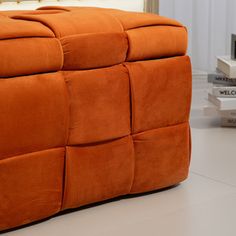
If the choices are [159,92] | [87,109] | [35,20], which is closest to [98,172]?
[87,109]

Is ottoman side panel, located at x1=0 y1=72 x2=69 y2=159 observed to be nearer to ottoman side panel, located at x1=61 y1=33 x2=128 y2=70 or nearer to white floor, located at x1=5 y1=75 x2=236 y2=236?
ottoman side panel, located at x1=61 y1=33 x2=128 y2=70

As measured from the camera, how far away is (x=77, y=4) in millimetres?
2910

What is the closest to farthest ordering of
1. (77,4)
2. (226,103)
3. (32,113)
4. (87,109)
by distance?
(32,113) < (87,109) < (226,103) < (77,4)

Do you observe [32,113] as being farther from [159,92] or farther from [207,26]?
[207,26]

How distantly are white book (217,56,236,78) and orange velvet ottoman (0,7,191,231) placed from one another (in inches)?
31.8

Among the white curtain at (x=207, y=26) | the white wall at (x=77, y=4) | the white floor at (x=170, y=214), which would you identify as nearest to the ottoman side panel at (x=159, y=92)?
the white floor at (x=170, y=214)

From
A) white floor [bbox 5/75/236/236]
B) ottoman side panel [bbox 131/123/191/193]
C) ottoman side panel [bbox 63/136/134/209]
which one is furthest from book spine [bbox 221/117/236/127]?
ottoman side panel [bbox 63/136/134/209]

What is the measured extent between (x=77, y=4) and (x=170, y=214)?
164 centimetres

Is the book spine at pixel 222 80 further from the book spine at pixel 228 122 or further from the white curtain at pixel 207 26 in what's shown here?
the white curtain at pixel 207 26

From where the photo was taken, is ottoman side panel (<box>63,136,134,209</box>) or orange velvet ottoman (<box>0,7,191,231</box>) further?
ottoman side panel (<box>63,136,134,209</box>)

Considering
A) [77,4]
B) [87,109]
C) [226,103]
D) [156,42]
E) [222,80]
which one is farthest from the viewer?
[77,4]

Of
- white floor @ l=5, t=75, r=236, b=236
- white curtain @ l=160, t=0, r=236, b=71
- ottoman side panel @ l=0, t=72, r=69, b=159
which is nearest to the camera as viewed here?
ottoman side panel @ l=0, t=72, r=69, b=159

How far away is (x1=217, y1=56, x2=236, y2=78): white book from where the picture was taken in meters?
2.42

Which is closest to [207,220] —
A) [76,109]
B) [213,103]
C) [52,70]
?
[76,109]
